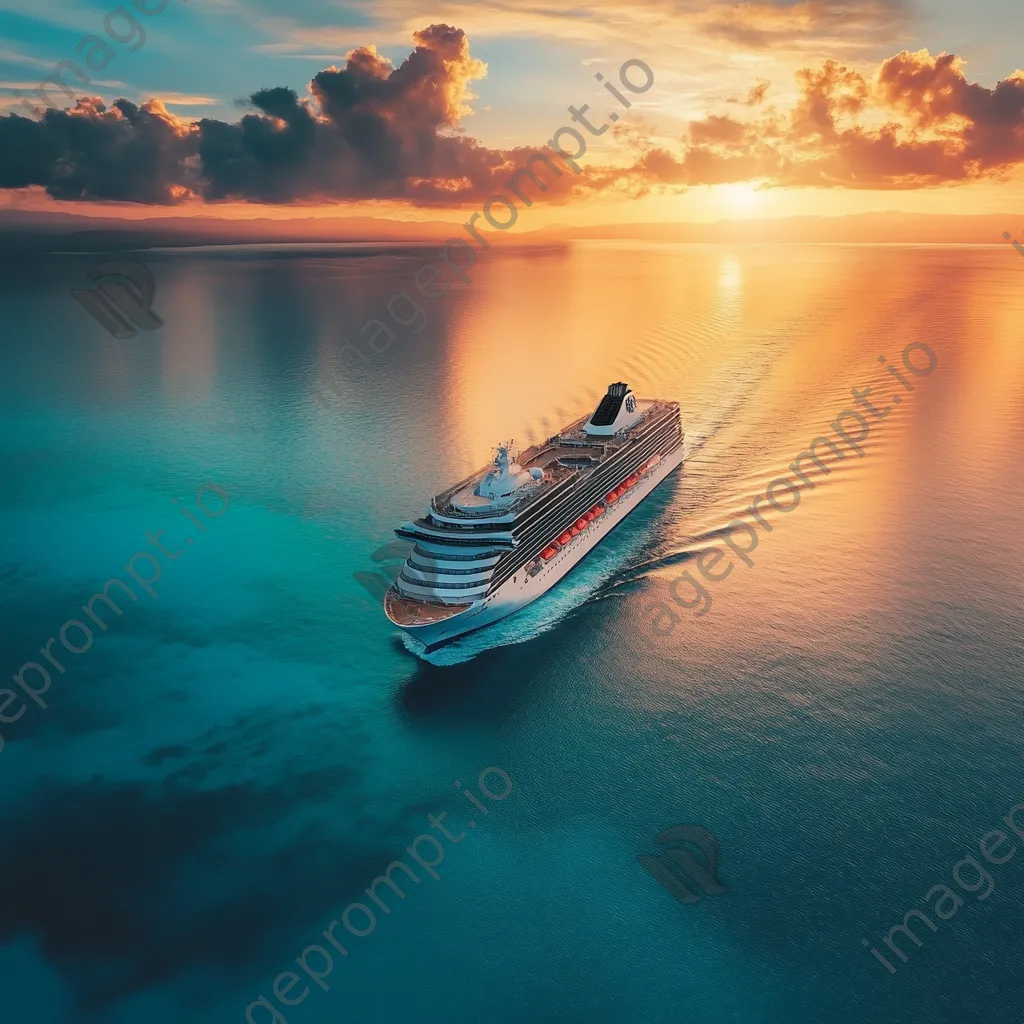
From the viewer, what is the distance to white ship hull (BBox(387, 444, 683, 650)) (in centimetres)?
5362

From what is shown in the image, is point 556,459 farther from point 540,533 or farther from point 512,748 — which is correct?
point 512,748

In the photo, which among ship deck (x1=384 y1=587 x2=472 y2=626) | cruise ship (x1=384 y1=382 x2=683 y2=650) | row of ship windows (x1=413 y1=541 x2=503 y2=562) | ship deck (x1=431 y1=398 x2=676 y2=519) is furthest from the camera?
ship deck (x1=431 y1=398 x2=676 y2=519)

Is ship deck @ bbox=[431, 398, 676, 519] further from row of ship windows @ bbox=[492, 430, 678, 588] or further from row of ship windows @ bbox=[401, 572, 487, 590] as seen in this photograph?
row of ship windows @ bbox=[401, 572, 487, 590]

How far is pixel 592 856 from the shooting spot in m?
37.7

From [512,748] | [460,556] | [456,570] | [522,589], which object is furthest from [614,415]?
[512,748]

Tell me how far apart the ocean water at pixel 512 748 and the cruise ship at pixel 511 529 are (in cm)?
237

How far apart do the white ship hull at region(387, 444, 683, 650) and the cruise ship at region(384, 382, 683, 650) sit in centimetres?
8

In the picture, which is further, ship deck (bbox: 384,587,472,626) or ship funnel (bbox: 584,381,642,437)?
ship funnel (bbox: 584,381,642,437)

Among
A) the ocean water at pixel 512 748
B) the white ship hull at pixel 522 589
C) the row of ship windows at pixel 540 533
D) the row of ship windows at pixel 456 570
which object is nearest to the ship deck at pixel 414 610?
the white ship hull at pixel 522 589

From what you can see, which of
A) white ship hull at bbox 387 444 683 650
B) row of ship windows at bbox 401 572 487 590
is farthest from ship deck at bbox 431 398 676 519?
row of ship windows at bbox 401 572 487 590

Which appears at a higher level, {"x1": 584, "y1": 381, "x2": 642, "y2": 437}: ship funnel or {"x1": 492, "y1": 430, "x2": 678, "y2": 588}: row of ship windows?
{"x1": 584, "y1": 381, "x2": 642, "y2": 437}: ship funnel

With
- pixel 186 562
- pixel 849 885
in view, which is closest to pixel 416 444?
pixel 186 562

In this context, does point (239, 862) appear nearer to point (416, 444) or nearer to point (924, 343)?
point (416, 444)

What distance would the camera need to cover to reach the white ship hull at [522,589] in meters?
53.6
